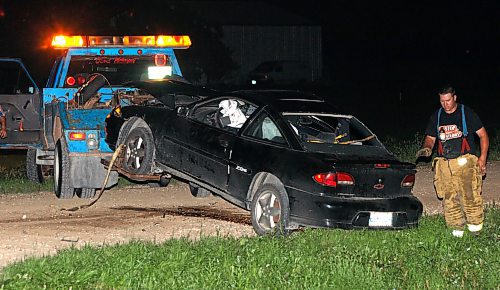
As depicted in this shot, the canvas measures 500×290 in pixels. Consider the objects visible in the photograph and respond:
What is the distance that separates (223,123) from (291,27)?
46.7 metres

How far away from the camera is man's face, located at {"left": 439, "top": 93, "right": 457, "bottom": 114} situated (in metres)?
9.61

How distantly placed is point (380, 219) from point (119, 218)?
3.45 metres

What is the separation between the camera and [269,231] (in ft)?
31.4

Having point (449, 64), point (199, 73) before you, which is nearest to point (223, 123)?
point (199, 73)

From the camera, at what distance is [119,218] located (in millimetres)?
11305

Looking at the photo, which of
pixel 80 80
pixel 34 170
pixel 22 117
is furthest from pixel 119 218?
pixel 34 170

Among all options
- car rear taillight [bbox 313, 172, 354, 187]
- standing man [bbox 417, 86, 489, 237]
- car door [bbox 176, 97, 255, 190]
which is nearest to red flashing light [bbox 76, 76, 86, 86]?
car door [bbox 176, 97, 255, 190]

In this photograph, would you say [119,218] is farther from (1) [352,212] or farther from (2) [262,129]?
(1) [352,212]

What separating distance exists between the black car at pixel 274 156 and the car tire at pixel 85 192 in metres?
1.06

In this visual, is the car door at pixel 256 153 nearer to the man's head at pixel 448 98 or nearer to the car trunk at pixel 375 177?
the car trunk at pixel 375 177

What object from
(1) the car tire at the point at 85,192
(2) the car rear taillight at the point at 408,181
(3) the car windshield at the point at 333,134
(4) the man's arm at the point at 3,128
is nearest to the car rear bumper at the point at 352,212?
(2) the car rear taillight at the point at 408,181

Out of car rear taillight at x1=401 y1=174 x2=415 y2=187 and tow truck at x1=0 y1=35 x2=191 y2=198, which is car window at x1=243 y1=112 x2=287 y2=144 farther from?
tow truck at x1=0 y1=35 x2=191 y2=198

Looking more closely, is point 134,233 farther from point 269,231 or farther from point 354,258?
point 354,258

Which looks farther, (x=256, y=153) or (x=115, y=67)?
(x=115, y=67)
